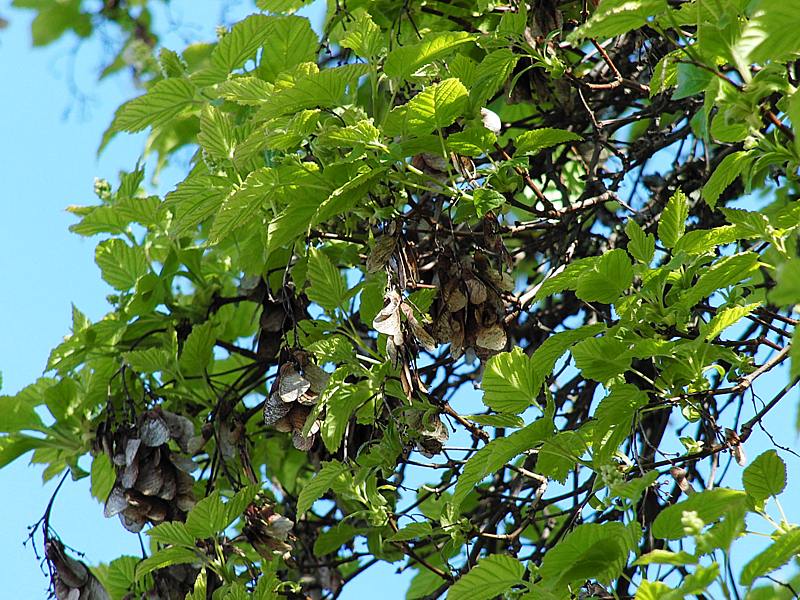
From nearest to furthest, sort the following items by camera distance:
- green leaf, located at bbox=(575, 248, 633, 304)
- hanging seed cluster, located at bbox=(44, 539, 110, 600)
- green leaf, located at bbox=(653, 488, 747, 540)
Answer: green leaf, located at bbox=(653, 488, 747, 540) → green leaf, located at bbox=(575, 248, 633, 304) → hanging seed cluster, located at bbox=(44, 539, 110, 600)

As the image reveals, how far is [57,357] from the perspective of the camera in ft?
5.14

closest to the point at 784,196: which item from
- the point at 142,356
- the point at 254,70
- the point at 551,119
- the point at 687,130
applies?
the point at 687,130

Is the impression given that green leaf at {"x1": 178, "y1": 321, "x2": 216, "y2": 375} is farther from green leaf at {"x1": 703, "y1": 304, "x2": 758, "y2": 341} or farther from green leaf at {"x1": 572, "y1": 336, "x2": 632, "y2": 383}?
green leaf at {"x1": 703, "y1": 304, "x2": 758, "y2": 341}

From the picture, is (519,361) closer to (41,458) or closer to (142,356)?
(142,356)

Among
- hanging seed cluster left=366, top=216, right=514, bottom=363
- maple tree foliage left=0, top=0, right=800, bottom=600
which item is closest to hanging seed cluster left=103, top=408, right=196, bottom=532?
maple tree foliage left=0, top=0, right=800, bottom=600

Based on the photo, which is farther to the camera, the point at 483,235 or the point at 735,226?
the point at 483,235

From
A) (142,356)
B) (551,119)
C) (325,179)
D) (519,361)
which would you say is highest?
(551,119)

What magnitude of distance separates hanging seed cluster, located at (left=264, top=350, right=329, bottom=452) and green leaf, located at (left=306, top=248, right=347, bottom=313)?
0.08 meters

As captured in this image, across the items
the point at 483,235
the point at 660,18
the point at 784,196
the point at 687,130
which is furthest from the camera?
the point at 784,196

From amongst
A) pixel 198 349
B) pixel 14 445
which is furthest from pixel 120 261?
pixel 14 445

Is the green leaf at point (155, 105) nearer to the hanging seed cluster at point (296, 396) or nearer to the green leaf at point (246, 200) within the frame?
the green leaf at point (246, 200)

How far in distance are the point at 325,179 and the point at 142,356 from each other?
0.51 metres

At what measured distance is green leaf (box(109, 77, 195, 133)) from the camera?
1403 millimetres

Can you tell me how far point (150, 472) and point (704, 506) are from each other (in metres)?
0.81
